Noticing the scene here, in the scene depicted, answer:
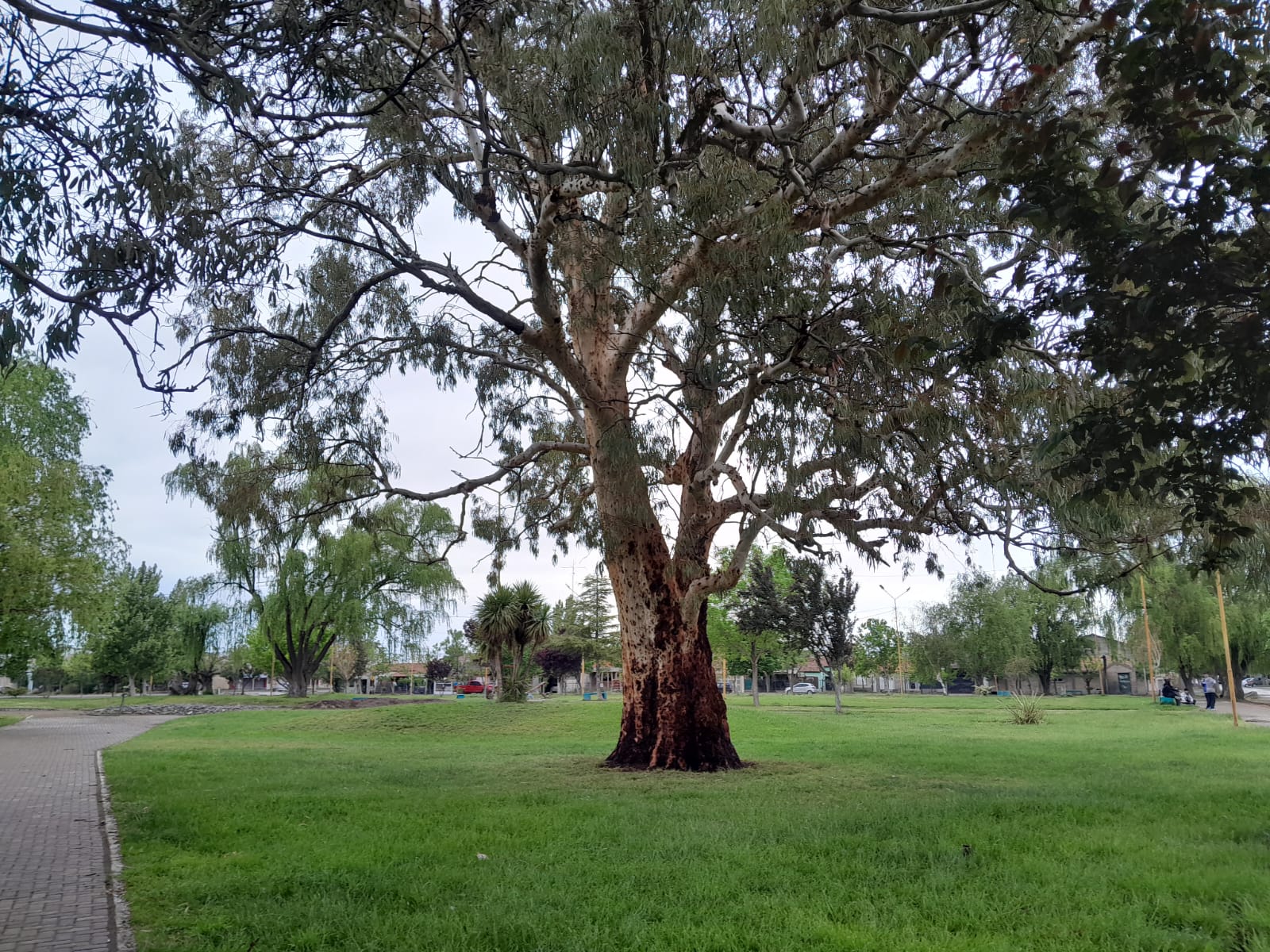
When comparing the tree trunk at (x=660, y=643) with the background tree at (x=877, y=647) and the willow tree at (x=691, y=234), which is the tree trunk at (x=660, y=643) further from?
the background tree at (x=877, y=647)

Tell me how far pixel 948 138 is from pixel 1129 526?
5.17 m

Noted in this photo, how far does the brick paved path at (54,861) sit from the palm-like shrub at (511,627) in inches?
499

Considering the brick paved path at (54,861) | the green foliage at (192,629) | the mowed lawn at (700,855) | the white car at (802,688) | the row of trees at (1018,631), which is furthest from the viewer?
the white car at (802,688)

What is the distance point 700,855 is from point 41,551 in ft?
76.1

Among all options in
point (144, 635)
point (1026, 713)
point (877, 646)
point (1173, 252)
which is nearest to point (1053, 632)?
point (877, 646)

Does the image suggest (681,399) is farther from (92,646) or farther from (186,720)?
(92,646)

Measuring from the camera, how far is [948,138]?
9961 mm

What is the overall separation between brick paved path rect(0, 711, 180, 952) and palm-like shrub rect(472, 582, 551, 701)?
41.6 ft

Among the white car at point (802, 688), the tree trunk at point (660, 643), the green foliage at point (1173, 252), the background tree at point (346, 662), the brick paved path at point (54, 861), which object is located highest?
the green foliage at point (1173, 252)

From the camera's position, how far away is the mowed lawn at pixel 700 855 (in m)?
4.70

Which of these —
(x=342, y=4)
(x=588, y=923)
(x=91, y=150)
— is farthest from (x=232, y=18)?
(x=588, y=923)

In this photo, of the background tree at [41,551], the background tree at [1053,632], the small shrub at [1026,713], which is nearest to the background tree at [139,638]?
the background tree at [41,551]

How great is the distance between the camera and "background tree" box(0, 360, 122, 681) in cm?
2283

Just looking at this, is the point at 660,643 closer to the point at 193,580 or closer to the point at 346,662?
the point at 193,580
